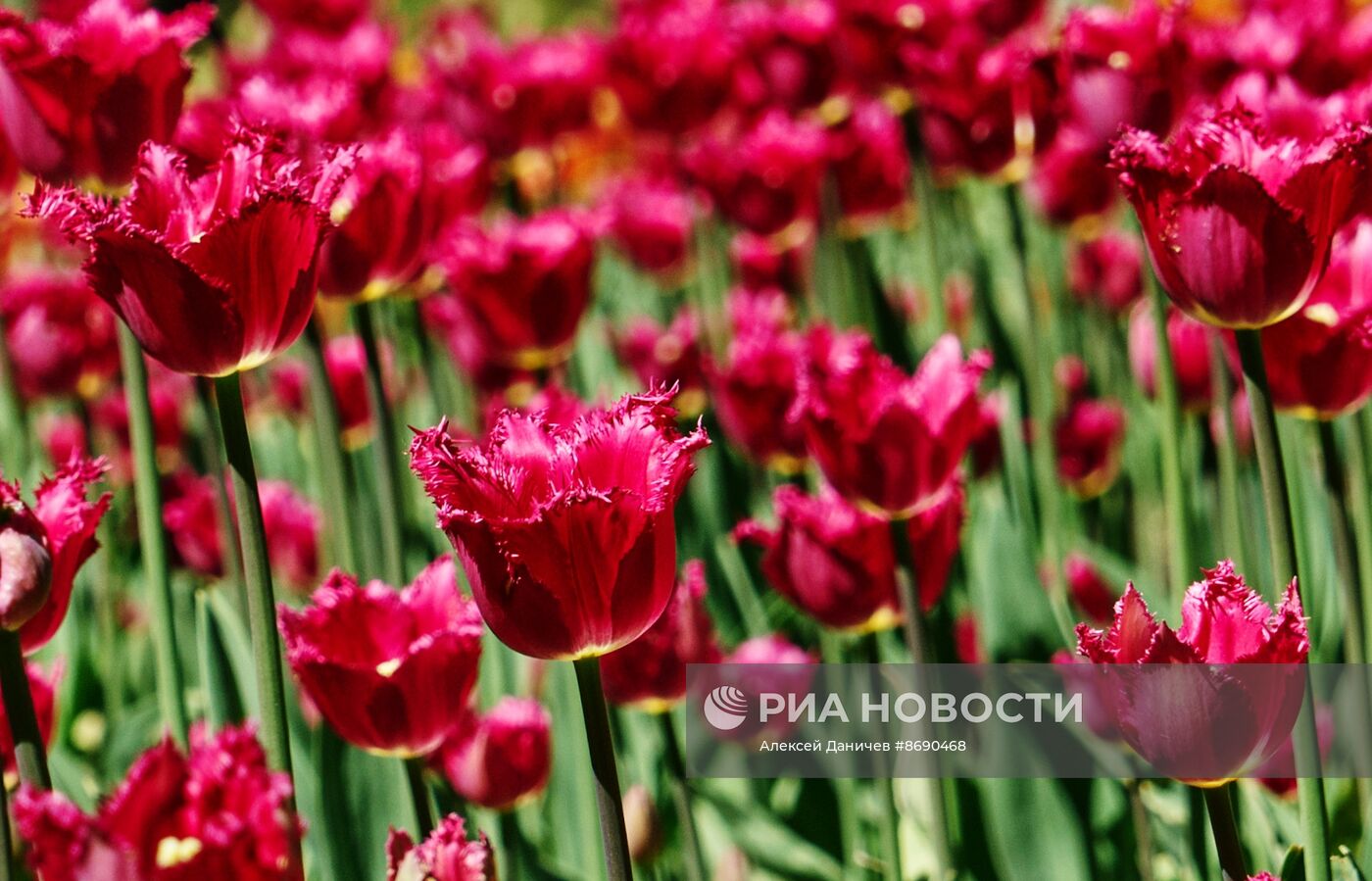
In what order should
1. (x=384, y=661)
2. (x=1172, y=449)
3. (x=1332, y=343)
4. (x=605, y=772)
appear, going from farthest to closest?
(x=1172, y=449), (x=1332, y=343), (x=384, y=661), (x=605, y=772)

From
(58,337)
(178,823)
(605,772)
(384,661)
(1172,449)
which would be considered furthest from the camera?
(58,337)

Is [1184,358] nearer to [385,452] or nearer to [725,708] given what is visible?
[725,708]

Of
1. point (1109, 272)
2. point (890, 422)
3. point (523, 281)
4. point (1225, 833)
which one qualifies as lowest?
point (1225, 833)

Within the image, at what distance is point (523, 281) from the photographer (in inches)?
76.8

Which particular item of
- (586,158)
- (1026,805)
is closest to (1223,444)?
(1026,805)

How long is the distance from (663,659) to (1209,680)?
0.59m

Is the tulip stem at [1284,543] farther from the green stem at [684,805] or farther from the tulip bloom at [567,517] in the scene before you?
the green stem at [684,805]

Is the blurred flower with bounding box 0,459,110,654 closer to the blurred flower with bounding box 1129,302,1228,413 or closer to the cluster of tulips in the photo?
→ the cluster of tulips

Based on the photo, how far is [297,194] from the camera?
919 millimetres

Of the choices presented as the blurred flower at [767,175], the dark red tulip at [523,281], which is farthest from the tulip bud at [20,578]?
the blurred flower at [767,175]

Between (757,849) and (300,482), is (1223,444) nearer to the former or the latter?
(757,849)

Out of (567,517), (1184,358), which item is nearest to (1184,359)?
(1184,358)

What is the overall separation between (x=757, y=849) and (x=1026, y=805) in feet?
0.95

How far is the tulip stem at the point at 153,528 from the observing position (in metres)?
1.25
